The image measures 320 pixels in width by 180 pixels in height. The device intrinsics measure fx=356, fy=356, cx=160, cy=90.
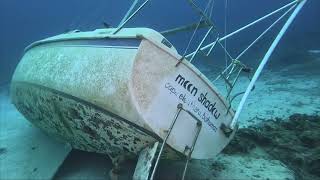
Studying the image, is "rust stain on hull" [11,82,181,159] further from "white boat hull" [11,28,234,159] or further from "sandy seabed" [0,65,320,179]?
"sandy seabed" [0,65,320,179]

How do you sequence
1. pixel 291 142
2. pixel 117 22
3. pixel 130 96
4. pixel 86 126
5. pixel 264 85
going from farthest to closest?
pixel 117 22 < pixel 264 85 < pixel 291 142 < pixel 86 126 < pixel 130 96

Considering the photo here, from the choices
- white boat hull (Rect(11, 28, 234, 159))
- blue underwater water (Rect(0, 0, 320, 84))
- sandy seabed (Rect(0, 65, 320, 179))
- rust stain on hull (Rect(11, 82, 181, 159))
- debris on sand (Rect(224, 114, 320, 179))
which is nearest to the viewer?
white boat hull (Rect(11, 28, 234, 159))

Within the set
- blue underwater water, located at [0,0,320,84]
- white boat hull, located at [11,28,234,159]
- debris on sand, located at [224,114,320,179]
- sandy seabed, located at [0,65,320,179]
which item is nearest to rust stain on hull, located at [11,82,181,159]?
white boat hull, located at [11,28,234,159]

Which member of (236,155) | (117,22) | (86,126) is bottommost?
(86,126)

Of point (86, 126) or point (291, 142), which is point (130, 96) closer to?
point (86, 126)

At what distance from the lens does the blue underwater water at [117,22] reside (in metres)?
21.5

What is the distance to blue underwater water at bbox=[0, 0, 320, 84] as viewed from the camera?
2153cm

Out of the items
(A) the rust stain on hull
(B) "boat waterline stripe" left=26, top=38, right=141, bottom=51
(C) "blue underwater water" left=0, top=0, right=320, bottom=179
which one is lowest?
(A) the rust stain on hull

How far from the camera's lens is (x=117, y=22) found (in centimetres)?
4694

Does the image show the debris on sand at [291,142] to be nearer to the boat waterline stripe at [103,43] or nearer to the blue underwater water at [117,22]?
the blue underwater water at [117,22]

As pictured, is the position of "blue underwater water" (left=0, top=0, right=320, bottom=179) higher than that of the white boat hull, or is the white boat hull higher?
"blue underwater water" (left=0, top=0, right=320, bottom=179)

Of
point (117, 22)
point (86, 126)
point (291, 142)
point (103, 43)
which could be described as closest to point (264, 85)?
point (291, 142)

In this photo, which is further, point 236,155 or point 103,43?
point 236,155

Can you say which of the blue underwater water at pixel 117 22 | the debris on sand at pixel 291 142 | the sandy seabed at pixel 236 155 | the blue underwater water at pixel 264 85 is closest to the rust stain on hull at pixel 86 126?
the sandy seabed at pixel 236 155
